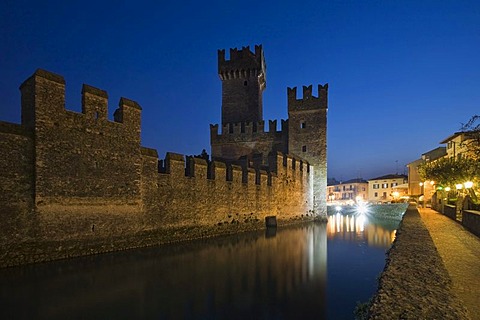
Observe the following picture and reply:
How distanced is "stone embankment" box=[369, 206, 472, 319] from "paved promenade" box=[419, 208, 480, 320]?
0.15 m

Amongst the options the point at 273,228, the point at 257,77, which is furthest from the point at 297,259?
the point at 257,77

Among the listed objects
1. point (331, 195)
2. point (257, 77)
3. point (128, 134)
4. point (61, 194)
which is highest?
point (257, 77)

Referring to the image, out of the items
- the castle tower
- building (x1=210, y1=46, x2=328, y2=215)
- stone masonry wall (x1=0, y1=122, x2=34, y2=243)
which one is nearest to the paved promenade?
stone masonry wall (x1=0, y1=122, x2=34, y2=243)

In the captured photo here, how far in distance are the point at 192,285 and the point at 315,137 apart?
68.6 ft

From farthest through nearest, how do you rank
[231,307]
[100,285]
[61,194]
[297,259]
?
[297,259] → [61,194] → [100,285] → [231,307]

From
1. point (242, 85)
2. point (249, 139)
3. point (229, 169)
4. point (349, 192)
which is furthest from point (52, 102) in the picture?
point (349, 192)

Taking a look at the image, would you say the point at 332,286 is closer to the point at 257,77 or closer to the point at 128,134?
the point at 128,134

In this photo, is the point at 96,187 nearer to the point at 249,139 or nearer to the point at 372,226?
the point at 372,226

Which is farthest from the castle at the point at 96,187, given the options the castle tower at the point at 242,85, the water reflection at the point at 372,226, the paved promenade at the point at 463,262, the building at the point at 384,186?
the building at the point at 384,186

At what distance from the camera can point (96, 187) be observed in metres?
9.97

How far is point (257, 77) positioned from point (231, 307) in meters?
25.9

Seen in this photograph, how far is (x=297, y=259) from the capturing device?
34.7ft

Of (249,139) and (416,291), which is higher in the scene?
(249,139)

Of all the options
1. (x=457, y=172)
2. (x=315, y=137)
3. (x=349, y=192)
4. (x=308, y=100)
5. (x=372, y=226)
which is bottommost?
(x=349, y=192)
